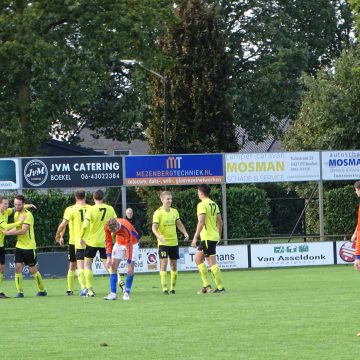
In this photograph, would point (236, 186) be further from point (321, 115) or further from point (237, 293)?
point (237, 293)

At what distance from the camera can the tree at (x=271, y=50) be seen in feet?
206

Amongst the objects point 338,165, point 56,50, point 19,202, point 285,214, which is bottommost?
point 19,202

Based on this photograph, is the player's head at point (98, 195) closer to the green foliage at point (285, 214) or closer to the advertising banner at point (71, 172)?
the advertising banner at point (71, 172)

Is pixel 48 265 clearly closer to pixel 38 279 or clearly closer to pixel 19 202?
pixel 38 279

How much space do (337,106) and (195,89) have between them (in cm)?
749

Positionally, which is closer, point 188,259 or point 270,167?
point 188,259

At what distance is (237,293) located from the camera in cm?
2267

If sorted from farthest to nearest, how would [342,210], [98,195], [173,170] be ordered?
1. [342,210]
2. [173,170]
3. [98,195]

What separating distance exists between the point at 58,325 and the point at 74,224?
7.40m

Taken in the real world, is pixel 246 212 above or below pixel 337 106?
below

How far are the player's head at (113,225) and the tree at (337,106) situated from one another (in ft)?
92.2

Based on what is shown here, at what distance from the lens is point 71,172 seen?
3512cm

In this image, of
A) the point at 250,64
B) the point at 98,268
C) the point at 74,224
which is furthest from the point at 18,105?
the point at 74,224

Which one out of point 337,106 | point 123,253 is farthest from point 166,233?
point 337,106
